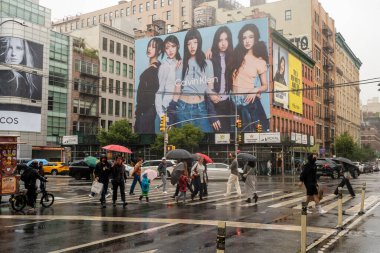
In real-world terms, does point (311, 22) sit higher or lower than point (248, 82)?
higher

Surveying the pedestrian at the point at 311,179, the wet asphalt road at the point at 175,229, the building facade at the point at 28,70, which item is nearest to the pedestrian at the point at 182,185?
the wet asphalt road at the point at 175,229

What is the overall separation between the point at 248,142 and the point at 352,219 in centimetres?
4068

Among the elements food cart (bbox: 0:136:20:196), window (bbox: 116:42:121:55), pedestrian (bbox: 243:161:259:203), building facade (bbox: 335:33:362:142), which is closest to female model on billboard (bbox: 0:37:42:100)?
window (bbox: 116:42:121:55)

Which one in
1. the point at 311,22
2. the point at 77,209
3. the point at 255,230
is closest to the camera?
the point at 255,230

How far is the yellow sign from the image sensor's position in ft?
225

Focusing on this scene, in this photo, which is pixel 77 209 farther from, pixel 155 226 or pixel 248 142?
pixel 248 142

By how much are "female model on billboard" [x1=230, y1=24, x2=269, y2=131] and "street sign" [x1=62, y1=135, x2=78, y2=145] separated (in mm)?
22953

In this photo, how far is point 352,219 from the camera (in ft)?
40.1

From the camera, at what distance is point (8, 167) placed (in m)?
15.8

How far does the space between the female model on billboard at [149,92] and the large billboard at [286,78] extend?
18.2 meters

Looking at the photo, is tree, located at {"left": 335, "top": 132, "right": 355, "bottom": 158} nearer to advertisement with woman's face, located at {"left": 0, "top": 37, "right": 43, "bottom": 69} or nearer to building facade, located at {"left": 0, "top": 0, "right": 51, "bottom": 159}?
building facade, located at {"left": 0, "top": 0, "right": 51, "bottom": 159}

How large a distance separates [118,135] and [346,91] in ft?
230

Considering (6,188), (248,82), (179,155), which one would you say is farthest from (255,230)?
(248,82)

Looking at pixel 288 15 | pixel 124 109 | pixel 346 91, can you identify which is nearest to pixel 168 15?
pixel 124 109
